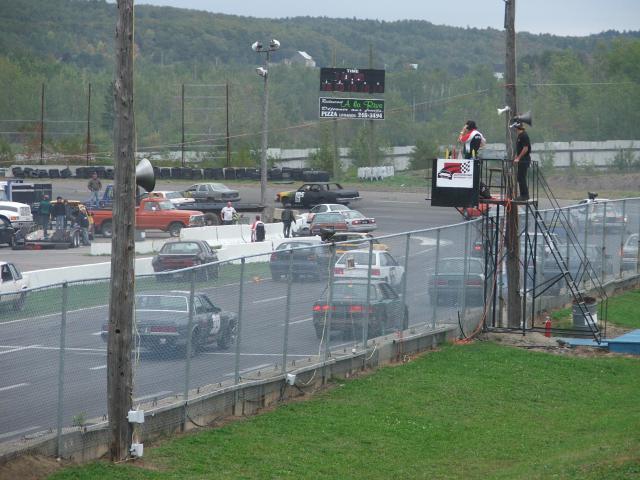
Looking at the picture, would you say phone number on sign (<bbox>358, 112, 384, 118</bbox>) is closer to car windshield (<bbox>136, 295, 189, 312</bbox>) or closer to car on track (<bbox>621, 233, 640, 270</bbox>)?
car on track (<bbox>621, 233, 640, 270</bbox>)

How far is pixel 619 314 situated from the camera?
2644 centimetres

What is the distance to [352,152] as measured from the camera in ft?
350

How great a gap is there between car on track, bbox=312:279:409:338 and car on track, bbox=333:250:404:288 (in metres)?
0.13

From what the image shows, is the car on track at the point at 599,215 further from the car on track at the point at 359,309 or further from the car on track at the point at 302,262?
the car on track at the point at 302,262

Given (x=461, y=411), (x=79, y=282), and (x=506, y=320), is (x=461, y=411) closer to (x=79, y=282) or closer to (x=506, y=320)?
(x=79, y=282)

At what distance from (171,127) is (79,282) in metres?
139

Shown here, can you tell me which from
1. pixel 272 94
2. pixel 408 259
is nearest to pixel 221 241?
pixel 408 259

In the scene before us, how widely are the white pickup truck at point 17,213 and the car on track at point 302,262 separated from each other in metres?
32.4

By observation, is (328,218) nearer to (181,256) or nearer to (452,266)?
(181,256)

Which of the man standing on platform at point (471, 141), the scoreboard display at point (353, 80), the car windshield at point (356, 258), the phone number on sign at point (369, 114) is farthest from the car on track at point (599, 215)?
the scoreboard display at point (353, 80)

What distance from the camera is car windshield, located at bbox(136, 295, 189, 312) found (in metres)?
12.6

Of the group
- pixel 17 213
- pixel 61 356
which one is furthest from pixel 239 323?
pixel 17 213

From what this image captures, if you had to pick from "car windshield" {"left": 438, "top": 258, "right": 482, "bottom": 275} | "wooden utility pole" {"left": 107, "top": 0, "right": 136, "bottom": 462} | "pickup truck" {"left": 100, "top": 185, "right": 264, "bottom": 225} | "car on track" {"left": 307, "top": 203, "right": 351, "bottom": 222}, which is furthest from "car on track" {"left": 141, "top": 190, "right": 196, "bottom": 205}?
"wooden utility pole" {"left": 107, "top": 0, "right": 136, "bottom": 462}

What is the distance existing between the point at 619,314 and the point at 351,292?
11065mm
